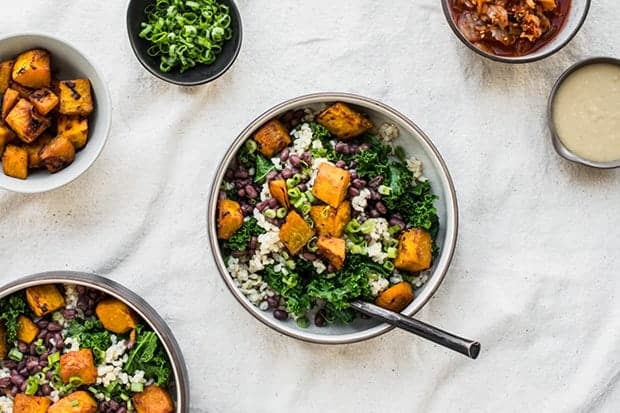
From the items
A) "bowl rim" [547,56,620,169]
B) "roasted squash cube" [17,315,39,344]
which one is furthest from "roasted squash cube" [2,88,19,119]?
"bowl rim" [547,56,620,169]

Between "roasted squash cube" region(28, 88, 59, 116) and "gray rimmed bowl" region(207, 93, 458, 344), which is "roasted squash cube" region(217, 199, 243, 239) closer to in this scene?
"gray rimmed bowl" region(207, 93, 458, 344)

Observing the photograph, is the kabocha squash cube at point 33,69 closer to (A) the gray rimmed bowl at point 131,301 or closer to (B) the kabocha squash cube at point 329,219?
(A) the gray rimmed bowl at point 131,301

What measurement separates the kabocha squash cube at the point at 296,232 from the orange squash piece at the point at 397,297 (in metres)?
0.29

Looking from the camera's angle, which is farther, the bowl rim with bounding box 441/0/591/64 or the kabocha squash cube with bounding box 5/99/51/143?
the bowl rim with bounding box 441/0/591/64

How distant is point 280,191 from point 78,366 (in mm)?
770

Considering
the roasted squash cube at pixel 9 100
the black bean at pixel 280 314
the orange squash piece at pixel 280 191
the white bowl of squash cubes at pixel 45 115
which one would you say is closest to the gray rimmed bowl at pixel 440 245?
the black bean at pixel 280 314

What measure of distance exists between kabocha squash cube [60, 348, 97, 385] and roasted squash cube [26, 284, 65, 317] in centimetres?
15

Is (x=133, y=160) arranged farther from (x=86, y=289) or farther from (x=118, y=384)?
(x=118, y=384)

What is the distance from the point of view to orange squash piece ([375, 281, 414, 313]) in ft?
8.23

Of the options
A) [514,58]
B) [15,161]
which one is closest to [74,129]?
[15,161]

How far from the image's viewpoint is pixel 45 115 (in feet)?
8.29

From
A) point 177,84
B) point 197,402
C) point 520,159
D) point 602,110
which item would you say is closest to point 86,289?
point 197,402

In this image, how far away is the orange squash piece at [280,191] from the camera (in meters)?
2.48

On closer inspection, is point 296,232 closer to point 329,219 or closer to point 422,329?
point 329,219
